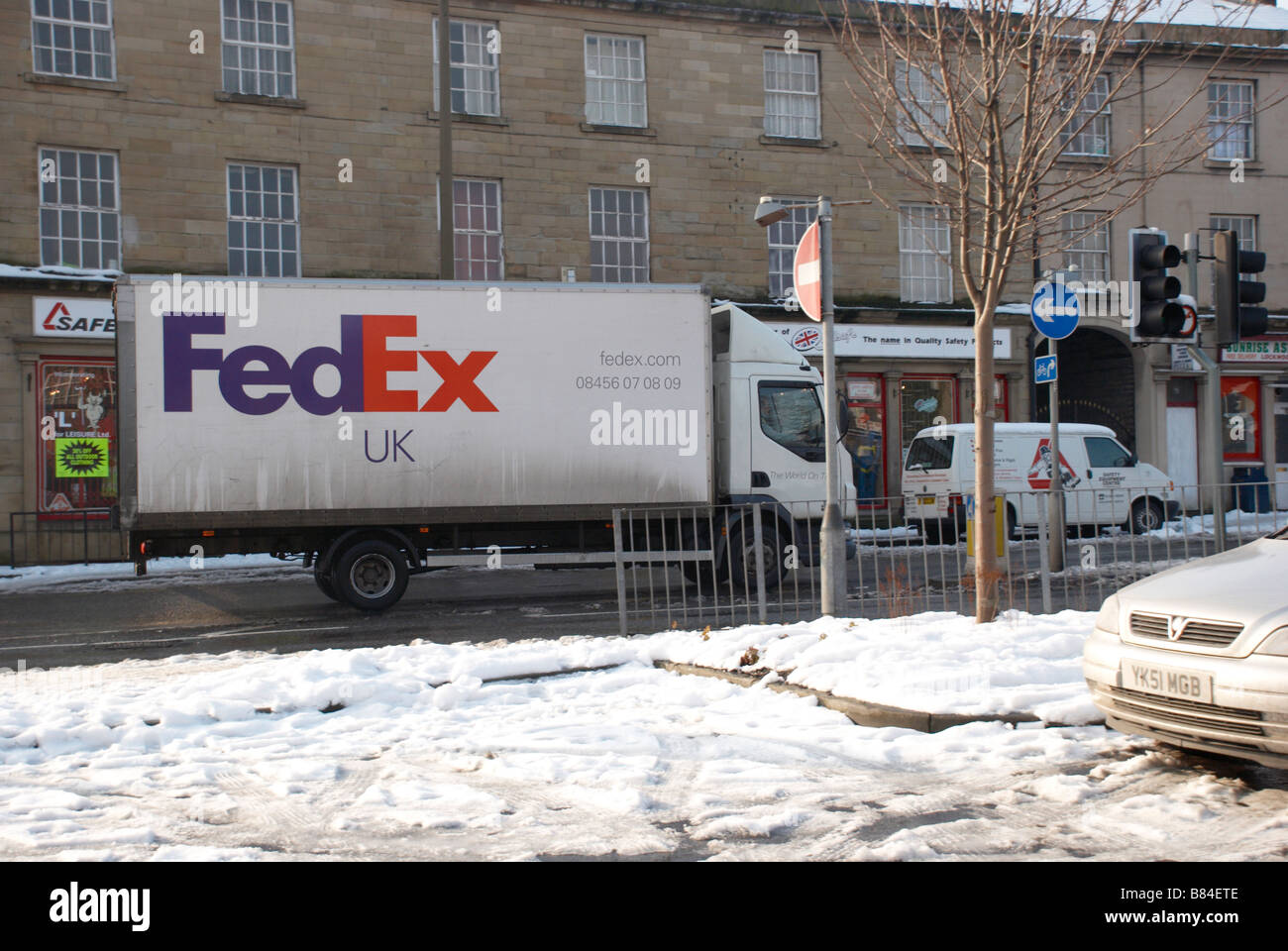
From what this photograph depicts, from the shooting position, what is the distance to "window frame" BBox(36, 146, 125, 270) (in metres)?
20.0

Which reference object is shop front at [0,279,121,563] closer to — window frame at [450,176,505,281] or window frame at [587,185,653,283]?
window frame at [450,176,505,281]

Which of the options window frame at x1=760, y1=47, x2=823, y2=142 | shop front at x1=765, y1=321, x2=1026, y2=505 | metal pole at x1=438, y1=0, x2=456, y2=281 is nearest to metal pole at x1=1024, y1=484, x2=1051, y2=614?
metal pole at x1=438, y1=0, x2=456, y2=281

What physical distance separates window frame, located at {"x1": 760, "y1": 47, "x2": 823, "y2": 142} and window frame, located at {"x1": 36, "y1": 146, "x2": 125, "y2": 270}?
41.5 feet

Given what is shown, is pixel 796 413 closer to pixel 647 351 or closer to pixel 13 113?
pixel 647 351

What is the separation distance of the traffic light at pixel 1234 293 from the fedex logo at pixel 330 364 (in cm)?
718

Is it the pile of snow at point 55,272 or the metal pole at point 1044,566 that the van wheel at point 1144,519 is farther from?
the pile of snow at point 55,272

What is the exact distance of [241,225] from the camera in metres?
21.2

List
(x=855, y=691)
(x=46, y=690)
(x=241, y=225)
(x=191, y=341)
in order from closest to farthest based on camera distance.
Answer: (x=855, y=691)
(x=46, y=690)
(x=191, y=341)
(x=241, y=225)

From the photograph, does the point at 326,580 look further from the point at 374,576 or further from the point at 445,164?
the point at 445,164

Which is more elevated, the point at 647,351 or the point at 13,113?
the point at 13,113
